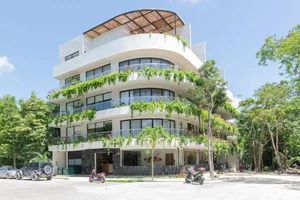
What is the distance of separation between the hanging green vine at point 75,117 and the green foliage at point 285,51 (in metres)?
17.5

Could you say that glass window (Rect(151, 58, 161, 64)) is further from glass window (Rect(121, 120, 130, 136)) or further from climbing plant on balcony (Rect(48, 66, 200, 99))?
glass window (Rect(121, 120, 130, 136))

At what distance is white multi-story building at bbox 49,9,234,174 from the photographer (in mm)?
35531

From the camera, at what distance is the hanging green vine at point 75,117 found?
37375 mm

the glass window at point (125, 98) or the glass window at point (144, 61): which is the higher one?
the glass window at point (144, 61)

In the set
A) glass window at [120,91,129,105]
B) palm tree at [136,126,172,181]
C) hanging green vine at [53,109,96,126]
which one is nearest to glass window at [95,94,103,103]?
hanging green vine at [53,109,96,126]

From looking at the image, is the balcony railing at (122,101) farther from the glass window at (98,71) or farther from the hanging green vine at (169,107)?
the glass window at (98,71)

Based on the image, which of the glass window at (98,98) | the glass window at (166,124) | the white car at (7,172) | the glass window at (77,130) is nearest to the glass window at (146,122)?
the glass window at (166,124)

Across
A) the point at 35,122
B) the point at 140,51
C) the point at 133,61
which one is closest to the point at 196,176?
the point at 140,51

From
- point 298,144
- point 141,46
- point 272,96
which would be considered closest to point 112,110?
point 141,46

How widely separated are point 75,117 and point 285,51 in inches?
→ 880

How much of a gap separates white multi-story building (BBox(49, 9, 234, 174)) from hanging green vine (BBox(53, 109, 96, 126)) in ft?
1.99

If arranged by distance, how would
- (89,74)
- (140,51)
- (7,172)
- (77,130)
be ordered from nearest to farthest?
(140,51) < (7,172) < (89,74) < (77,130)

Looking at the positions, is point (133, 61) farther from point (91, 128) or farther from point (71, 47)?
point (71, 47)

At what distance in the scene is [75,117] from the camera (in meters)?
38.9
